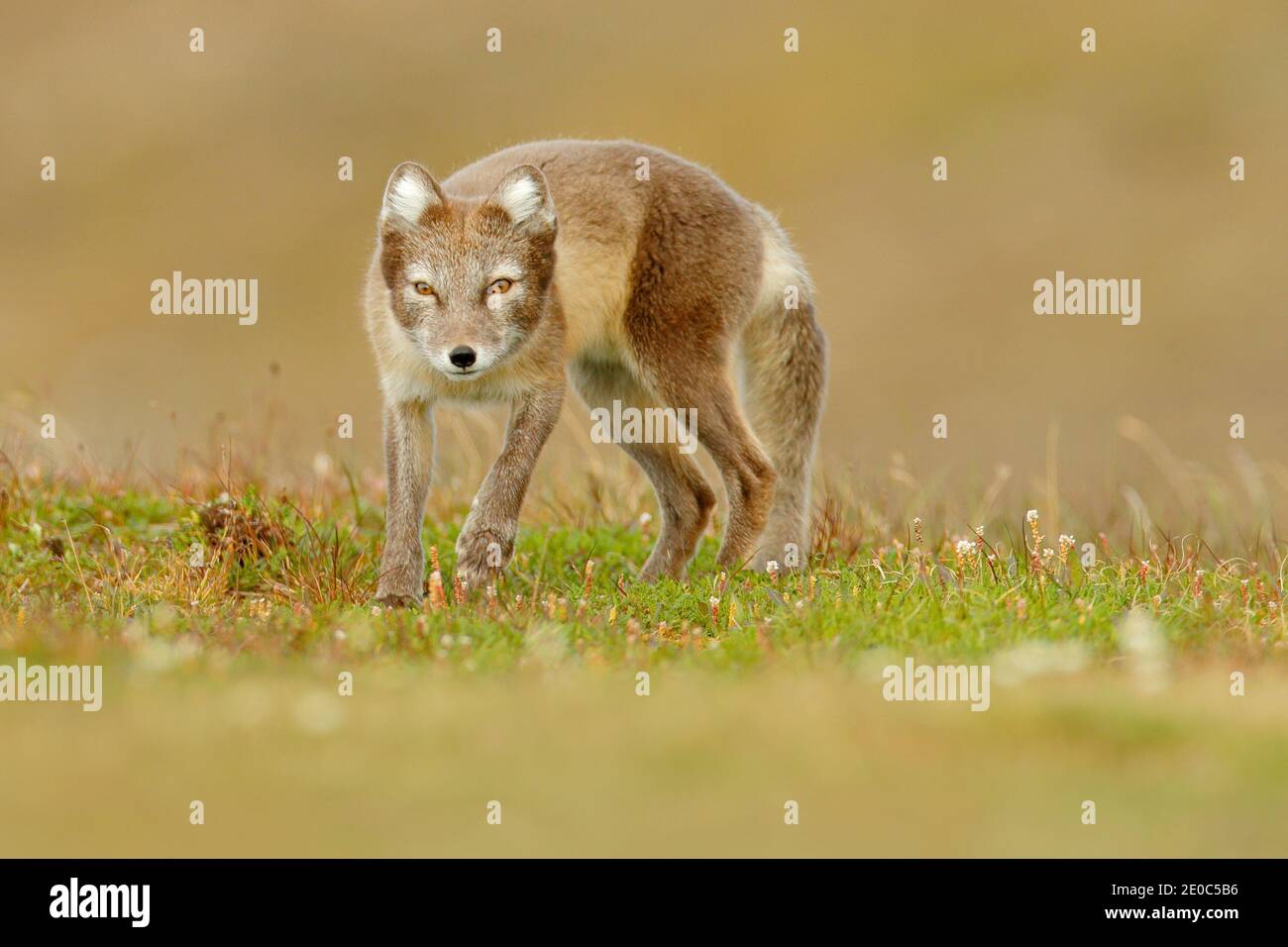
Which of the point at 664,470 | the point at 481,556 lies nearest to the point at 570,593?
the point at 481,556

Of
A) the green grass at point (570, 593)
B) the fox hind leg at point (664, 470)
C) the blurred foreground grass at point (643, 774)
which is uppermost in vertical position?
the fox hind leg at point (664, 470)

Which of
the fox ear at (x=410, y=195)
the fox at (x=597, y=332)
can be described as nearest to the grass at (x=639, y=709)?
the fox at (x=597, y=332)

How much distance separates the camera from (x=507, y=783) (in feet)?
12.8

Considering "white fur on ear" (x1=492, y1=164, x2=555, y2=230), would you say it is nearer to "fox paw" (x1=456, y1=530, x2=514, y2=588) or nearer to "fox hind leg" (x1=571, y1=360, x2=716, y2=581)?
"fox hind leg" (x1=571, y1=360, x2=716, y2=581)

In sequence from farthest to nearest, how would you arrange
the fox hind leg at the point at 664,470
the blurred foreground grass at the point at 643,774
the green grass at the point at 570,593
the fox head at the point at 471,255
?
1. the fox hind leg at the point at 664,470
2. the fox head at the point at 471,255
3. the green grass at the point at 570,593
4. the blurred foreground grass at the point at 643,774

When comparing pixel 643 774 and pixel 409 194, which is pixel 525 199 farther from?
pixel 643 774

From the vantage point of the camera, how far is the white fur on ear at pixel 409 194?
7.51 metres

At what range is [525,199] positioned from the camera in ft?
24.6

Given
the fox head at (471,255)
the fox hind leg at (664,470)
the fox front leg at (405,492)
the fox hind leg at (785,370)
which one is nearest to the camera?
the fox head at (471,255)

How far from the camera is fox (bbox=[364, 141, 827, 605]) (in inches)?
296

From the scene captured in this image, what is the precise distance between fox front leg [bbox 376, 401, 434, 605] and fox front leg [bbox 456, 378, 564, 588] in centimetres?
24

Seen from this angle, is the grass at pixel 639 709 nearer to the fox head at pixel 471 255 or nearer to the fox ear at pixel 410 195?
the fox head at pixel 471 255

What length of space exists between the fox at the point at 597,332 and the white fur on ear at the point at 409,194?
0.01 m

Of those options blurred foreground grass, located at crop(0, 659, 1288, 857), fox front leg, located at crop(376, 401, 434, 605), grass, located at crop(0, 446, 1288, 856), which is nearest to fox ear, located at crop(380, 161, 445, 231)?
fox front leg, located at crop(376, 401, 434, 605)
